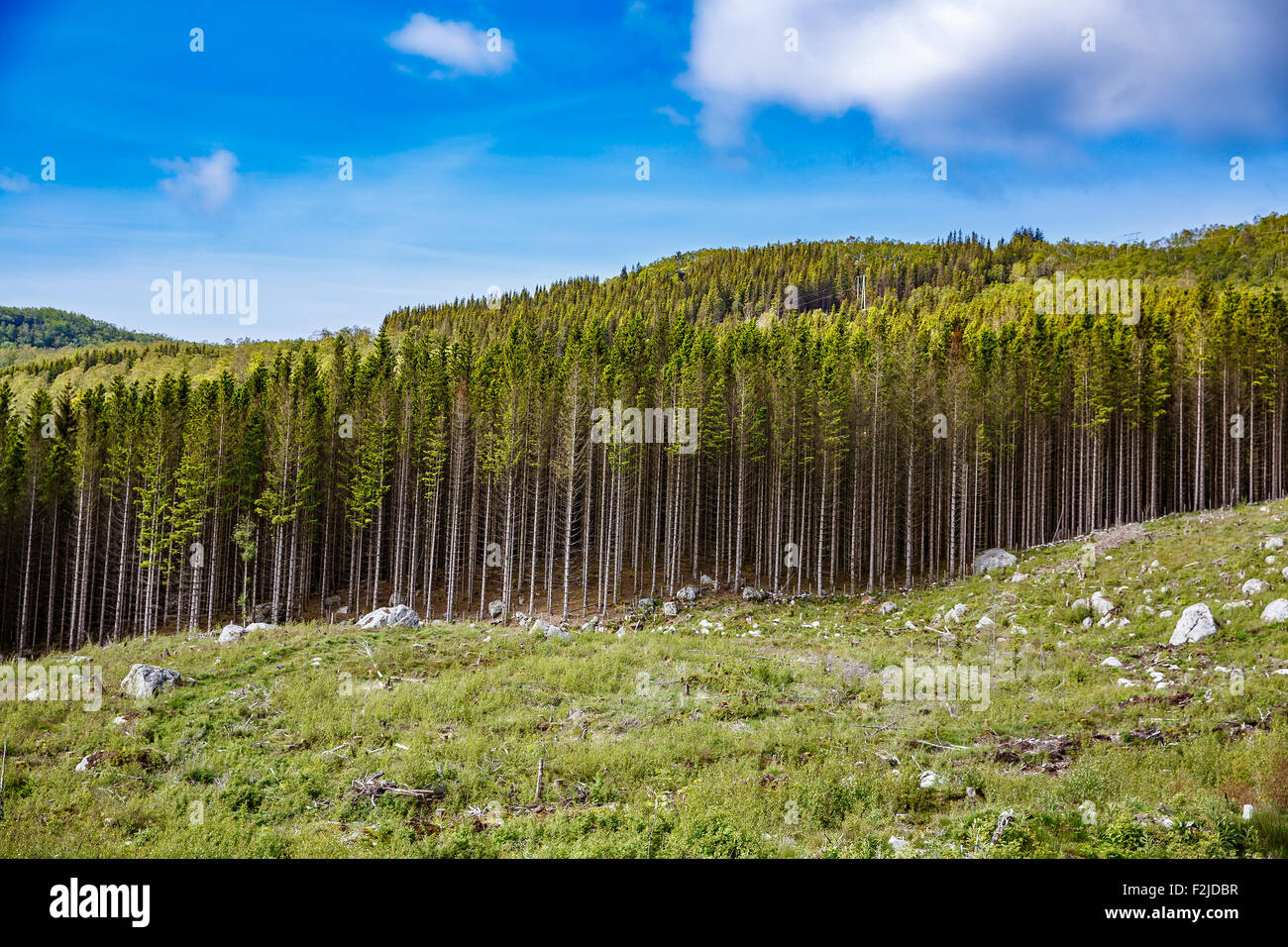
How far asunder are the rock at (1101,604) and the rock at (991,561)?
52.5 ft

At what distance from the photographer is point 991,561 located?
44.3 m

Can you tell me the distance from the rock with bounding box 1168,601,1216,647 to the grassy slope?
50 cm

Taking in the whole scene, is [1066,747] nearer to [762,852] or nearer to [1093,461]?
[762,852]

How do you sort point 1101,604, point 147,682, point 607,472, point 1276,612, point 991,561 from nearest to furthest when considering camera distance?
point 147,682
point 1276,612
point 1101,604
point 991,561
point 607,472

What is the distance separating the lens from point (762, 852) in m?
8.85

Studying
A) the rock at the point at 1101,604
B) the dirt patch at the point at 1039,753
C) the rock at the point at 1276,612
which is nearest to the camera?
the dirt patch at the point at 1039,753

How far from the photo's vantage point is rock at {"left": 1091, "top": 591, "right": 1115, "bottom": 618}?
24.9 metres

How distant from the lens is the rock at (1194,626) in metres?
19.1

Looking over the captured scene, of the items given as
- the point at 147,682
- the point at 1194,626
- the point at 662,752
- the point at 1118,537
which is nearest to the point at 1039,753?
the point at 662,752

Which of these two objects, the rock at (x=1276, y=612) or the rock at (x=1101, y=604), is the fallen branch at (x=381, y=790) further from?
the rock at (x=1101, y=604)

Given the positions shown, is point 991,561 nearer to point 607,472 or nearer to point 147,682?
point 607,472

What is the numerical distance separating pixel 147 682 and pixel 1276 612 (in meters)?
32.9

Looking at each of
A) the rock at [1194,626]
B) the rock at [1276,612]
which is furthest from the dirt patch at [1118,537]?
the rock at [1276,612]
